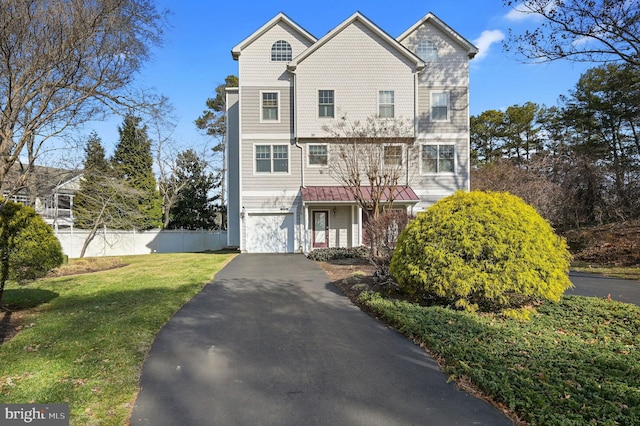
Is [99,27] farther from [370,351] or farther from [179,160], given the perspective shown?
[179,160]

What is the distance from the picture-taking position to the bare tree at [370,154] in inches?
580

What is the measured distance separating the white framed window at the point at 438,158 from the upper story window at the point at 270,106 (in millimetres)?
7903

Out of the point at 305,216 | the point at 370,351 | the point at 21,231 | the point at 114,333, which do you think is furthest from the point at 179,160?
Answer: the point at 370,351

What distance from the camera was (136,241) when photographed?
23.8m

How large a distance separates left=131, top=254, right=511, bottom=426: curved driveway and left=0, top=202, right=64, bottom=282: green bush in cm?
305

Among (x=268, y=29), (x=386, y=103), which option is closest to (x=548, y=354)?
(x=386, y=103)

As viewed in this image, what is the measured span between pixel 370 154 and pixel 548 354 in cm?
1135

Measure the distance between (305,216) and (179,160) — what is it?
705 inches

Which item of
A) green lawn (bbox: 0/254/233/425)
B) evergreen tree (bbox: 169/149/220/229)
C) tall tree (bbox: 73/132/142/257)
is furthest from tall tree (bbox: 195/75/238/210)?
green lawn (bbox: 0/254/233/425)

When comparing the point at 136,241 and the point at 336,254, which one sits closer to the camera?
the point at 336,254

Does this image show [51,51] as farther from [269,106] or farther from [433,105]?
[433,105]

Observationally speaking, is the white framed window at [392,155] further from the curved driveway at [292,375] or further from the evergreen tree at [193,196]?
the evergreen tree at [193,196]

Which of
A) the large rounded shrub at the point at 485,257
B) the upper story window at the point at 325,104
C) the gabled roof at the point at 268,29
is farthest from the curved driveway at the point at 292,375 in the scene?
the gabled roof at the point at 268,29

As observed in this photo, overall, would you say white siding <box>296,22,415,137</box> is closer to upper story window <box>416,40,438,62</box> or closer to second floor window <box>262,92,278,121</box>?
second floor window <box>262,92,278,121</box>
